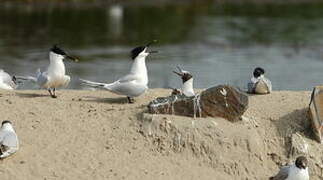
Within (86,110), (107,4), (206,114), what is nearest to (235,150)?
(206,114)

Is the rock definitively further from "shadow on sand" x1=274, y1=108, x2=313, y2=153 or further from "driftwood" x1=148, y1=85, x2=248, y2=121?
"driftwood" x1=148, y1=85, x2=248, y2=121

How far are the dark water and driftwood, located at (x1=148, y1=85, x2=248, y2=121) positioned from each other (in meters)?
5.11

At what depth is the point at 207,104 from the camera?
10.0 metres

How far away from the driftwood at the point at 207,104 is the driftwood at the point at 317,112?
0.87 m

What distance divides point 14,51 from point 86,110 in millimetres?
17175

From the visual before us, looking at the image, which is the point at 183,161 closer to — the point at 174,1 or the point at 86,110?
the point at 86,110

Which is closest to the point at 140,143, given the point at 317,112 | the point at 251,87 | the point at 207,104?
the point at 207,104

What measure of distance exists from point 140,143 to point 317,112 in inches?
87.5

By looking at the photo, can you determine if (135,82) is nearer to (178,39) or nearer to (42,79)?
(42,79)

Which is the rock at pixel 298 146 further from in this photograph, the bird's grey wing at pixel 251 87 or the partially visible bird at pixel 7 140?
the partially visible bird at pixel 7 140

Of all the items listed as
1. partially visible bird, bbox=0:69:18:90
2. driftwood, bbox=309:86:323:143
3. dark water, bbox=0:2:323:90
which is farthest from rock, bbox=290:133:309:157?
dark water, bbox=0:2:323:90

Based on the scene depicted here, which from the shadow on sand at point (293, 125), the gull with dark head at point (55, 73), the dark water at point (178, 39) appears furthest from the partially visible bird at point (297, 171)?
the dark water at point (178, 39)

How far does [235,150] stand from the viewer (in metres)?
9.90

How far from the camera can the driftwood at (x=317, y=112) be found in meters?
10.2
